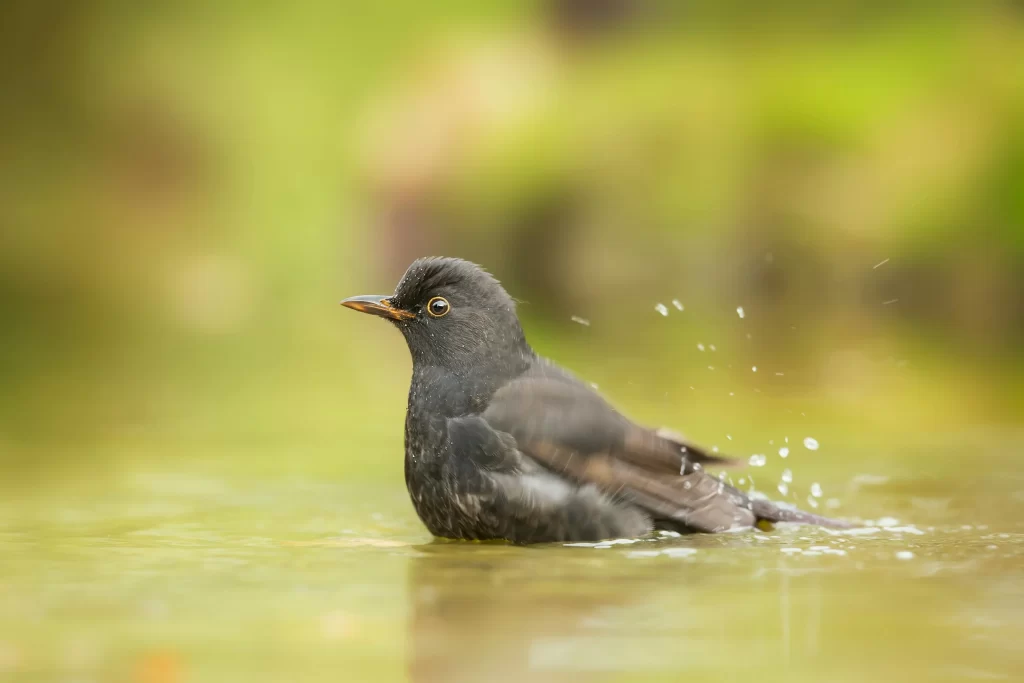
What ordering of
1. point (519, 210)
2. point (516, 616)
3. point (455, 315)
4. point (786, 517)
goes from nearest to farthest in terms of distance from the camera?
1. point (516, 616)
2. point (455, 315)
3. point (786, 517)
4. point (519, 210)

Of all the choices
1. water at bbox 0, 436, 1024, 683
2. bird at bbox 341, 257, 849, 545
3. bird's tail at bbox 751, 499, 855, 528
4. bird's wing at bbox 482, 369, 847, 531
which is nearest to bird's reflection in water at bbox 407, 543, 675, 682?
water at bbox 0, 436, 1024, 683

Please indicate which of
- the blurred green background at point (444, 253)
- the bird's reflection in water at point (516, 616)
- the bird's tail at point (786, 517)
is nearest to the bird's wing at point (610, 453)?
the bird's tail at point (786, 517)

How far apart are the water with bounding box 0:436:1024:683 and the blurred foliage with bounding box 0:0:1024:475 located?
76.1 inches

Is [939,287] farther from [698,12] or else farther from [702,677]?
[702,677]

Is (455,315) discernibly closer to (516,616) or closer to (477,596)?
(477,596)

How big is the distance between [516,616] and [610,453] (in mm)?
1513

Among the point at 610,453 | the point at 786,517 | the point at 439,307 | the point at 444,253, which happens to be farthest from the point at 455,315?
the point at 444,253

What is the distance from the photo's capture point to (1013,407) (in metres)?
9.53

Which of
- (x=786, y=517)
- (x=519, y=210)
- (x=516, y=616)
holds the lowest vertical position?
(x=516, y=616)

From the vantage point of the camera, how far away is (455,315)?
5852 millimetres

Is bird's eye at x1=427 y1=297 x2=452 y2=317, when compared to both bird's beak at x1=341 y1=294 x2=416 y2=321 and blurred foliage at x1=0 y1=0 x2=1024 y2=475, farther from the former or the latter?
blurred foliage at x1=0 y1=0 x2=1024 y2=475

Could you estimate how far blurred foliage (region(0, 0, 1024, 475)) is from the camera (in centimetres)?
1089

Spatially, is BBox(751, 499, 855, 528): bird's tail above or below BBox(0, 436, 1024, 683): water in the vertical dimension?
above

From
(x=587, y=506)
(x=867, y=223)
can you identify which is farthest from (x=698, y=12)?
(x=587, y=506)
